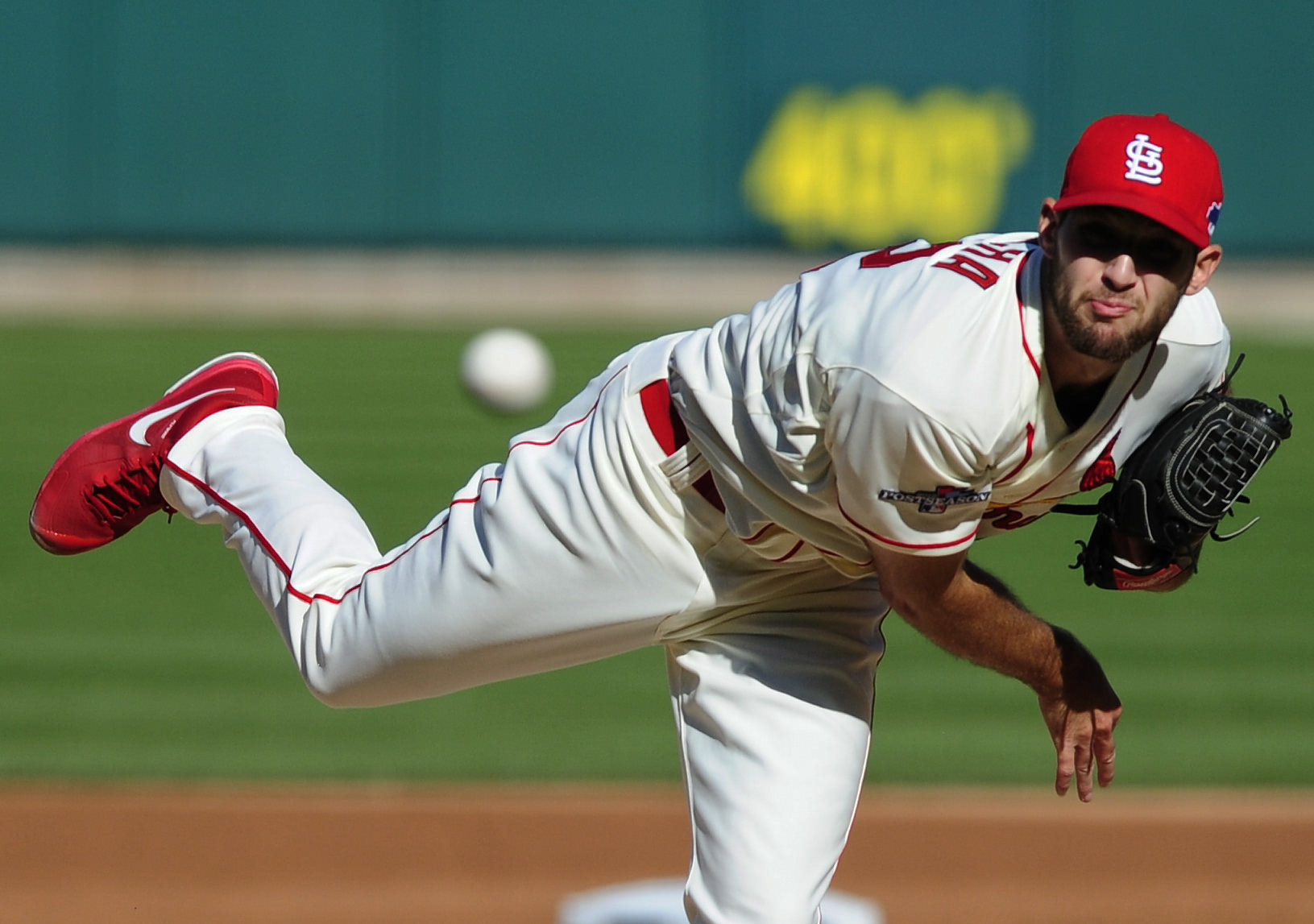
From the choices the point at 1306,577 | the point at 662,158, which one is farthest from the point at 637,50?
the point at 1306,577

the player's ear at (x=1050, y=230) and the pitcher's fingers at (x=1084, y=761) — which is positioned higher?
the player's ear at (x=1050, y=230)

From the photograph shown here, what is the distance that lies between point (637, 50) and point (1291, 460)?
607cm

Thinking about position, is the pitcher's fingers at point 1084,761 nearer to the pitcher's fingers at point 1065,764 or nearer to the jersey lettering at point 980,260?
the pitcher's fingers at point 1065,764

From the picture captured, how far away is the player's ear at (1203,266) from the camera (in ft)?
9.11

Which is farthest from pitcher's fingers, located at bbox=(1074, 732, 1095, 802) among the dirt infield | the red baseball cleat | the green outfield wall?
the green outfield wall

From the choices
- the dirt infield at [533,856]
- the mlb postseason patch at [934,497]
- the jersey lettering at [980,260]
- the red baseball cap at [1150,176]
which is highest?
the red baseball cap at [1150,176]

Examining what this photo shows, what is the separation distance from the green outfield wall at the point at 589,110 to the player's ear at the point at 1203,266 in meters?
10.9

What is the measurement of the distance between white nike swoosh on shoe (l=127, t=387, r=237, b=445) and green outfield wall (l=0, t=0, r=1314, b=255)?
9.72 m

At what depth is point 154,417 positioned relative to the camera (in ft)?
13.1

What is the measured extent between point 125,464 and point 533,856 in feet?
5.12

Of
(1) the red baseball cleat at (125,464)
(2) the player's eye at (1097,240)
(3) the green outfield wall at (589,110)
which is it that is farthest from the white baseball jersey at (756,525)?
(3) the green outfield wall at (589,110)

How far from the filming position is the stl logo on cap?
8.80ft

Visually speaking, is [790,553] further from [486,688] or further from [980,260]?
[486,688]

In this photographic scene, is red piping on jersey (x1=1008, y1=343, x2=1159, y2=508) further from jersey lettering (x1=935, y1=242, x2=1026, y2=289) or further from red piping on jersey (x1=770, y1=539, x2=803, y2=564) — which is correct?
red piping on jersey (x1=770, y1=539, x2=803, y2=564)
